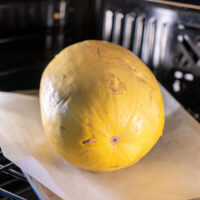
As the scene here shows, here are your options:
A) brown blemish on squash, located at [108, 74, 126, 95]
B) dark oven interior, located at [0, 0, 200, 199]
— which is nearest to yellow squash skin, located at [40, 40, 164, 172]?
brown blemish on squash, located at [108, 74, 126, 95]

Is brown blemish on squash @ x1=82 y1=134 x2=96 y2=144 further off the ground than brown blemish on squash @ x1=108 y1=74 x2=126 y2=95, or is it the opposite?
brown blemish on squash @ x1=108 y1=74 x2=126 y2=95

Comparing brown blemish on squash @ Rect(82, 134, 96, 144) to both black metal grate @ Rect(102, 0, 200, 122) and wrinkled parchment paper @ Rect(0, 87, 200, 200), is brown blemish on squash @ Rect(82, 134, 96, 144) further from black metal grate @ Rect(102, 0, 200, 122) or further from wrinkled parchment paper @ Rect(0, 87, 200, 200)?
black metal grate @ Rect(102, 0, 200, 122)

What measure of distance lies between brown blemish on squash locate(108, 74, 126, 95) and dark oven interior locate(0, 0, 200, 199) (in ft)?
0.61

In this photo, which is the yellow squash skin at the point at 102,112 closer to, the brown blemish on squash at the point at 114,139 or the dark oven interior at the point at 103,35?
the brown blemish on squash at the point at 114,139

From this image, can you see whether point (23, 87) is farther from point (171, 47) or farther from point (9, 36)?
point (171, 47)

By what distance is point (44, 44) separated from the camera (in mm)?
891

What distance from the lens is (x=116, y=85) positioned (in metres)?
0.48

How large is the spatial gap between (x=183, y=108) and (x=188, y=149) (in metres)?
0.10

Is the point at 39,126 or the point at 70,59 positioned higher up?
the point at 70,59

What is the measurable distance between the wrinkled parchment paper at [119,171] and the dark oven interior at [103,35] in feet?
0.13

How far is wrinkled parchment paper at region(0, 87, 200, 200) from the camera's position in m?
0.49

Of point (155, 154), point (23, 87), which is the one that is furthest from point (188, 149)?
point (23, 87)

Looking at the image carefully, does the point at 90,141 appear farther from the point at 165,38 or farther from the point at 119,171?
the point at 165,38

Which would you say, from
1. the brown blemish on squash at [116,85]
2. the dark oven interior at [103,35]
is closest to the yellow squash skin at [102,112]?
the brown blemish on squash at [116,85]
